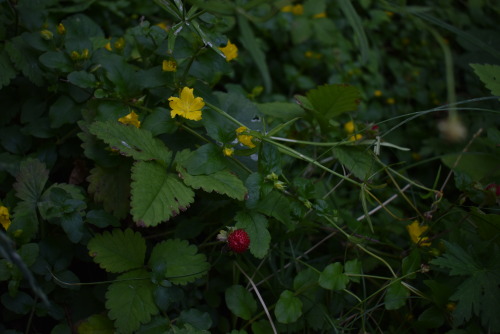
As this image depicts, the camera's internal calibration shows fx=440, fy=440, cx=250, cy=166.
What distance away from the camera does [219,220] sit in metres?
1.40

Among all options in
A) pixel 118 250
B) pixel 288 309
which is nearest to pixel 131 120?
pixel 118 250

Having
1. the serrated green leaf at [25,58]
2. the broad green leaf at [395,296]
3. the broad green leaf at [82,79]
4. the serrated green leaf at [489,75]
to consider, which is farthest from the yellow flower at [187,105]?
the serrated green leaf at [489,75]

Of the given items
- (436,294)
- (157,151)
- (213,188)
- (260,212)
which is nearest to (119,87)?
(157,151)

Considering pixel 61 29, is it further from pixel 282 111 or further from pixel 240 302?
pixel 240 302

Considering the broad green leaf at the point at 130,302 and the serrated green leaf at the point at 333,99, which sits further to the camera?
the serrated green leaf at the point at 333,99

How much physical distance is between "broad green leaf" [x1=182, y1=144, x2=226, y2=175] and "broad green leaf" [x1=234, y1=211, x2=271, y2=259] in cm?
15

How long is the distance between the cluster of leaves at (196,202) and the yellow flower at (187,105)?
0.15ft

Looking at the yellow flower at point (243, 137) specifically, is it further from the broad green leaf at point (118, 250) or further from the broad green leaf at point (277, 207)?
the broad green leaf at point (118, 250)

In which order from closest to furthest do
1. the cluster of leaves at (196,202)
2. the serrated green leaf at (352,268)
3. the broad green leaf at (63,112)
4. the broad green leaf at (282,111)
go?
the cluster of leaves at (196,202) → the serrated green leaf at (352,268) → the broad green leaf at (63,112) → the broad green leaf at (282,111)

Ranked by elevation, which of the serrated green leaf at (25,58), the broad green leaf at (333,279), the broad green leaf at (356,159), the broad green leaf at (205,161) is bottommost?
the broad green leaf at (333,279)

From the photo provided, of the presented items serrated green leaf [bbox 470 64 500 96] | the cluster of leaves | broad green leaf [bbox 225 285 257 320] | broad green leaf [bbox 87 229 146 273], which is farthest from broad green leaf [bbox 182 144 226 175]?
serrated green leaf [bbox 470 64 500 96]

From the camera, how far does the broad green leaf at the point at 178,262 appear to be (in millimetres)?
1208

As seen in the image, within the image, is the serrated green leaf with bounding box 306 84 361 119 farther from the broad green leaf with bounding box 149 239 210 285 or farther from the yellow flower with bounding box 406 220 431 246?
the broad green leaf with bounding box 149 239 210 285

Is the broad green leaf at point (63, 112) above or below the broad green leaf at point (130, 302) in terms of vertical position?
above
